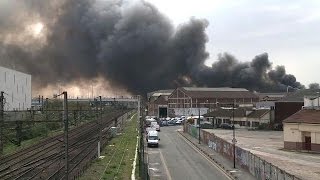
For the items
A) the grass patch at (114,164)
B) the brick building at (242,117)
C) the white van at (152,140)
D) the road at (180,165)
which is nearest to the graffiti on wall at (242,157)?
the road at (180,165)

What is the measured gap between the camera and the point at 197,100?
13725cm

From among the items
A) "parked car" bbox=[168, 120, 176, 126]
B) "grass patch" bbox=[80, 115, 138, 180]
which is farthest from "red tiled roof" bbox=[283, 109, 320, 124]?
"parked car" bbox=[168, 120, 176, 126]

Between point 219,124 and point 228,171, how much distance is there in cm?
6612

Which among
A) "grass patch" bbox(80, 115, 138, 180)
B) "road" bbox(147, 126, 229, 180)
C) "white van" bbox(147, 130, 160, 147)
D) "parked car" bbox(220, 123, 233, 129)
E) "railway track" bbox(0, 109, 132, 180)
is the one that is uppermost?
"parked car" bbox(220, 123, 233, 129)

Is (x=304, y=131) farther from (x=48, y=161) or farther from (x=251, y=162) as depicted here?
(x=48, y=161)

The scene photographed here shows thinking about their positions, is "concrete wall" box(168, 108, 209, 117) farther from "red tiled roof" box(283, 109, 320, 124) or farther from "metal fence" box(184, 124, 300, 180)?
"red tiled roof" box(283, 109, 320, 124)

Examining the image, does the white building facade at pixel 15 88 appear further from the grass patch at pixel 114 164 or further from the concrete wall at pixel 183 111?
the concrete wall at pixel 183 111

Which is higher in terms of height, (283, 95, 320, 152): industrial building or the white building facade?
the white building facade

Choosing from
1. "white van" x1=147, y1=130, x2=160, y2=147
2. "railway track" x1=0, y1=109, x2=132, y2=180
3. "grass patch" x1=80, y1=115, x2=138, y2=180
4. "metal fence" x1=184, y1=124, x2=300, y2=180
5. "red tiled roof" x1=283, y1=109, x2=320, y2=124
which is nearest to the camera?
"metal fence" x1=184, y1=124, x2=300, y2=180

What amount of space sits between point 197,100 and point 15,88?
53044 millimetres

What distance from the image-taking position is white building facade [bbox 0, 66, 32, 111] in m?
91.9

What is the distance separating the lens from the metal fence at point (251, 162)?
28.7 metres

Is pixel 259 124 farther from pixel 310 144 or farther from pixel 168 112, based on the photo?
pixel 168 112

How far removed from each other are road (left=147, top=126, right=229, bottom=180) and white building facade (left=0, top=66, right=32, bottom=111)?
38.1m
